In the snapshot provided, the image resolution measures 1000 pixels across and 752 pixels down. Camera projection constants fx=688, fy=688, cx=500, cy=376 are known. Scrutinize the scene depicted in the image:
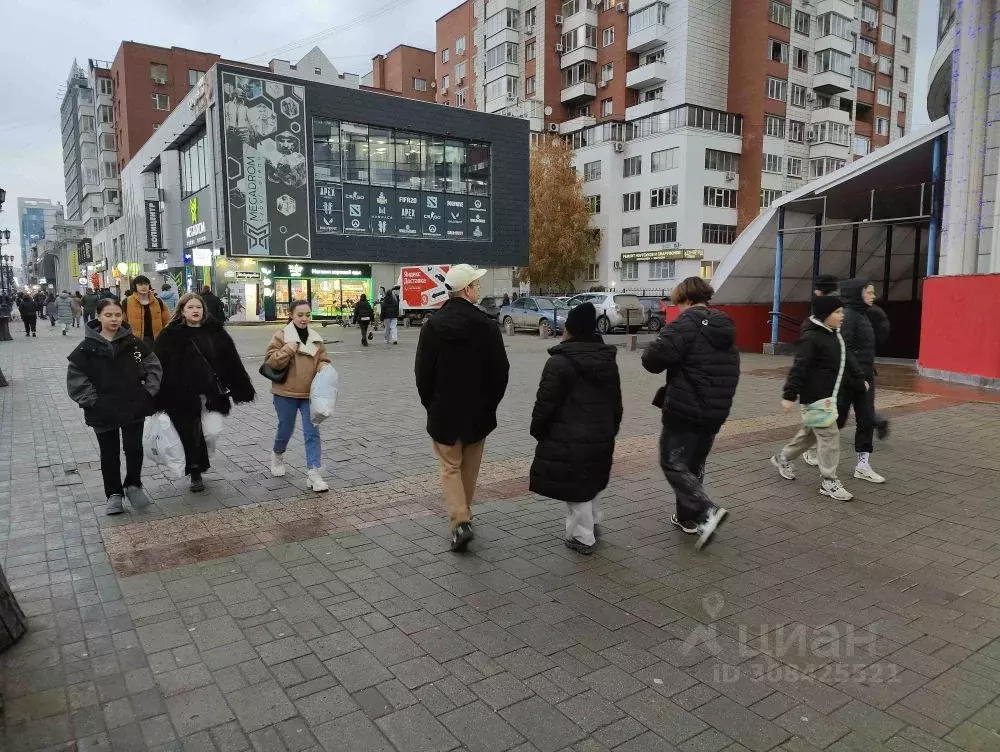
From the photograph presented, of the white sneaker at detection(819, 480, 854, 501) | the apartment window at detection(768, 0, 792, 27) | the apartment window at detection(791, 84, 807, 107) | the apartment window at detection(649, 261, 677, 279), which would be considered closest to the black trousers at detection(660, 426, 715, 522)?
the white sneaker at detection(819, 480, 854, 501)

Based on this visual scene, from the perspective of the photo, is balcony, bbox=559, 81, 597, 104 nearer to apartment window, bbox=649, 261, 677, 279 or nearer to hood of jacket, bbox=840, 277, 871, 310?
apartment window, bbox=649, 261, 677, 279

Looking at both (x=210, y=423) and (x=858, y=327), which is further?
(x=858, y=327)

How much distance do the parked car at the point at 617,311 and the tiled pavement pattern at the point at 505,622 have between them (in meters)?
20.1

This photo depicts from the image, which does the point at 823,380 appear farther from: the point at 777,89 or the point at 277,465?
the point at 777,89

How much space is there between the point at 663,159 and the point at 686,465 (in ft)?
147

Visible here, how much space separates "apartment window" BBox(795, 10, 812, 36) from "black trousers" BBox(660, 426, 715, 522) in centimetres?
5356

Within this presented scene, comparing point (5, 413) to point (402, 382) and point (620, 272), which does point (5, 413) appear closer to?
point (402, 382)

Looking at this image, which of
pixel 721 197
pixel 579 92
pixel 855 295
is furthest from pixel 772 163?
pixel 855 295

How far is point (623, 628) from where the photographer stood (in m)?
3.51

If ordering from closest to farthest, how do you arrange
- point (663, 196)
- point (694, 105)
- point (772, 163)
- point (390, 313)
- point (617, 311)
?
point (390, 313) < point (617, 311) < point (694, 105) < point (663, 196) < point (772, 163)

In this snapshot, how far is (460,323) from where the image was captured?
440cm

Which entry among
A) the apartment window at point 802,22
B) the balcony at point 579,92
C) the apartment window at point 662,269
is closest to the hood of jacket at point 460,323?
the apartment window at point 662,269

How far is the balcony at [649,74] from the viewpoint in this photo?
48.0 meters

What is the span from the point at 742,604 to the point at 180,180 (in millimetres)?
45743
